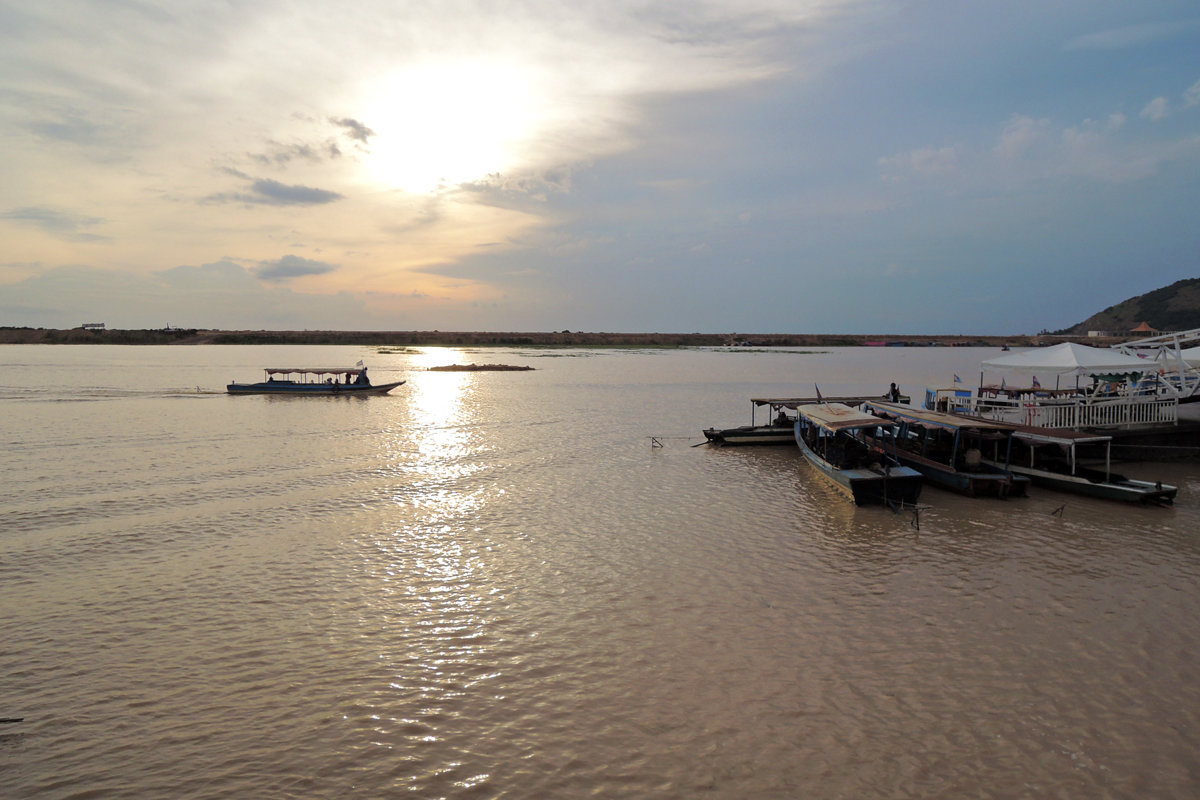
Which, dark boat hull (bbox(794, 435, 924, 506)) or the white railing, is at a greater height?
the white railing

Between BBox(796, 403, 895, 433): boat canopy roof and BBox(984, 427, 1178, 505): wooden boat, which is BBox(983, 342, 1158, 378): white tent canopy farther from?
BBox(796, 403, 895, 433): boat canopy roof

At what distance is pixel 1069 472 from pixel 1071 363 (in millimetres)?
4953

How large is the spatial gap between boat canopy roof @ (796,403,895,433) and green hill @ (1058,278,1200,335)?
526ft

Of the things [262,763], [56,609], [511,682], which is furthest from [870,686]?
[56,609]

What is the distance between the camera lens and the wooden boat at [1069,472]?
51.0ft

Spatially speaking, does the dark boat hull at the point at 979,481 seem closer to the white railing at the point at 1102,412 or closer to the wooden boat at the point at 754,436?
the white railing at the point at 1102,412

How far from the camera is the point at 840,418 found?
18953mm

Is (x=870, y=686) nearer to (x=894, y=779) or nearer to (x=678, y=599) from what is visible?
(x=894, y=779)

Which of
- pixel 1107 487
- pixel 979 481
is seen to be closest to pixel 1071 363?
pixel 1107 487

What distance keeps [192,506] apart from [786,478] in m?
16.3

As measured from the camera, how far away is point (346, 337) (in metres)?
163

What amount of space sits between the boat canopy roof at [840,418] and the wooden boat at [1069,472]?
360cm

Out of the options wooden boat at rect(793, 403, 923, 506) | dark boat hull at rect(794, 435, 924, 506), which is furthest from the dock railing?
dark boat hull at rect(794, 435, 924, 506)

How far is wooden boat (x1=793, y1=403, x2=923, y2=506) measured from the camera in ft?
51.5
